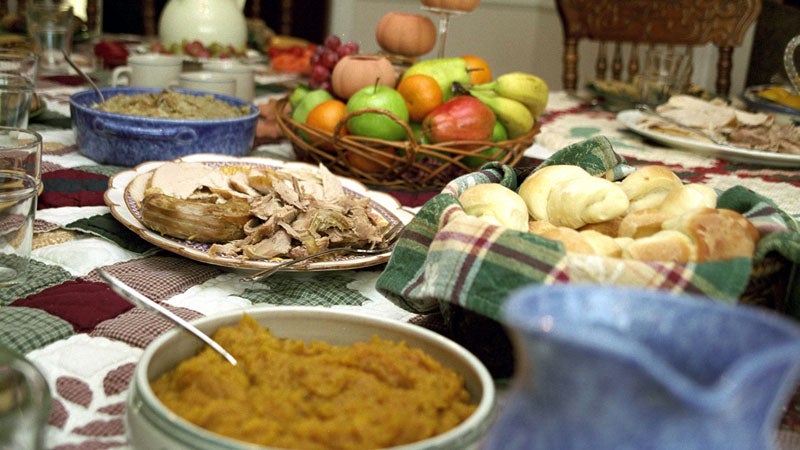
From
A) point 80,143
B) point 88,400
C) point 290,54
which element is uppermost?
point 290,54

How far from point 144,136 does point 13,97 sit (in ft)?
0.64

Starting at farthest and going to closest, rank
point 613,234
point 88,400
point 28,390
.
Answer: point 613,234 → point 88,400 → point 28,390

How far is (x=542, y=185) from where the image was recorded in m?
0.75

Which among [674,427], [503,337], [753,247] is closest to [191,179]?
[503,337]

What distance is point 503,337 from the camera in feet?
2.12

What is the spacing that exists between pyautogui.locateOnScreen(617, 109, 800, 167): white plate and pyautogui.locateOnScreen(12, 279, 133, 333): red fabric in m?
1.14

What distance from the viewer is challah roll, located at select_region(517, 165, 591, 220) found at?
0.74 metres

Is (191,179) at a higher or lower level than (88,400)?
higher

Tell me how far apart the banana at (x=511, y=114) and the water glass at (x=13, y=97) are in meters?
0.72

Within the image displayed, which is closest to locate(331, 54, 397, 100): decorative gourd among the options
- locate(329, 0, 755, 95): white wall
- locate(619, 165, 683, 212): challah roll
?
locate(619, 165, 683, 212): challah roll

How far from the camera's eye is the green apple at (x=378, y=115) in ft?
4.12

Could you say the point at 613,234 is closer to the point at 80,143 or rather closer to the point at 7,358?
the point at 7,358

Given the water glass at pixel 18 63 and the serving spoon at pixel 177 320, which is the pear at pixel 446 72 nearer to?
the water glass at pixel 18 63

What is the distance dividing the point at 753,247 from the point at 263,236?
0.52m
